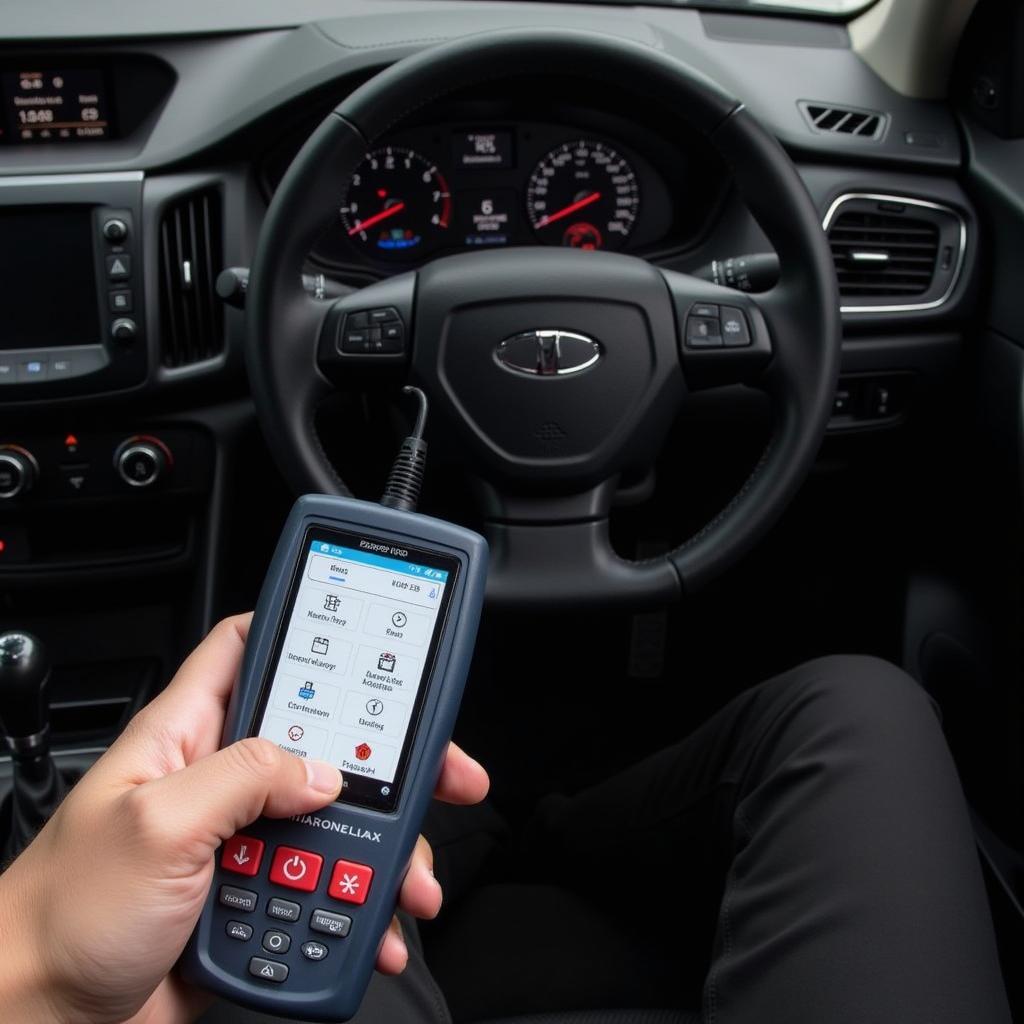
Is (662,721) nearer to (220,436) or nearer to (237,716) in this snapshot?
(220,436)

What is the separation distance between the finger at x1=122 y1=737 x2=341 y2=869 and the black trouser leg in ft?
1.19

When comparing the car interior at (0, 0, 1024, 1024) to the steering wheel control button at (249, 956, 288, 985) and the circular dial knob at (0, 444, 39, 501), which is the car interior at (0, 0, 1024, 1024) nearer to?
the circular dial knob at (0, 444, 39, 501)

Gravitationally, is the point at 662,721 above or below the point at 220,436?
below

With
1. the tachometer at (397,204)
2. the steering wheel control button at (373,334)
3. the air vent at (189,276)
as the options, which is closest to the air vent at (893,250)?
the tachometer at (397,204)

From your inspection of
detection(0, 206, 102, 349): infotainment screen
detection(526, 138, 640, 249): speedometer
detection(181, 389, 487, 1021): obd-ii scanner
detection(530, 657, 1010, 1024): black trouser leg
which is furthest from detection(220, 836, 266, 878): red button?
detection(526, 138, 640, 249): speedometer

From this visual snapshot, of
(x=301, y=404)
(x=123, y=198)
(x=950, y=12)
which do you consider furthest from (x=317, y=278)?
(x=950, y=12)

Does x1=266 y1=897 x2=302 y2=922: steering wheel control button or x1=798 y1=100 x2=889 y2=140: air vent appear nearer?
x1=266 y1=897 x2=302 y2=922: steering wheel control button

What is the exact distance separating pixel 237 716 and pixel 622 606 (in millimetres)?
394

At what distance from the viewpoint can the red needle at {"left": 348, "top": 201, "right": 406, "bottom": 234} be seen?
1259 mm

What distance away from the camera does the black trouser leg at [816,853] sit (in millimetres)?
724

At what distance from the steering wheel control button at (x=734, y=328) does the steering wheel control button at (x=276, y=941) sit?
2.05ft

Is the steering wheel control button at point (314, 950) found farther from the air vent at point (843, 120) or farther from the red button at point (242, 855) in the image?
the air vent at point (843, 120)

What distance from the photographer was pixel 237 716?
2.32 ft


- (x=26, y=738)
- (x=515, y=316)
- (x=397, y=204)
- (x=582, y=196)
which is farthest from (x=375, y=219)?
(x=26, y=738)
